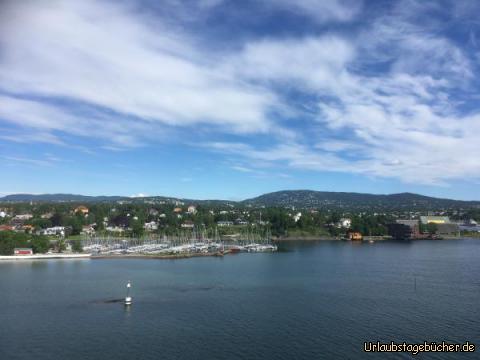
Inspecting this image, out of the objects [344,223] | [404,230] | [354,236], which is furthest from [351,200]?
[354,236]

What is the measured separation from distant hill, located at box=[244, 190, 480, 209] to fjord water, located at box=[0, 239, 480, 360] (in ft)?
322

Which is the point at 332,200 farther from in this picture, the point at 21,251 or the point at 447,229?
A: the point at 21,251

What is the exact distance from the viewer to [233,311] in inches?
574

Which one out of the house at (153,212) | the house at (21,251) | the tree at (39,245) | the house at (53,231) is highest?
the house at (153,212)

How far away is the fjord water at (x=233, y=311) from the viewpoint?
11.1m

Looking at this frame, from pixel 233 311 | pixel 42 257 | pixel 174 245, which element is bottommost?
pixel 233 311

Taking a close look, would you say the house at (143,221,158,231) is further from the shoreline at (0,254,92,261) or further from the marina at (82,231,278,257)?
the shoreline at (0,254,92,261)

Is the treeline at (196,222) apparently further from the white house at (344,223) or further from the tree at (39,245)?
the tree at (39,245)

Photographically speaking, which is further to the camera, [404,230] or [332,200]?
[332,200]

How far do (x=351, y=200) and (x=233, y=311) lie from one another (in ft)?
410

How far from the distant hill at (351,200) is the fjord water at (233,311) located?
98.0m

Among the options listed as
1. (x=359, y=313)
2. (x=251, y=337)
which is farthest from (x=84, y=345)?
(x=359, y=313)

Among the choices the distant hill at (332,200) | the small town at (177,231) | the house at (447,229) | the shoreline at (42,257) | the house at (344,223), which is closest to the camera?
the shoreline at (42,257)

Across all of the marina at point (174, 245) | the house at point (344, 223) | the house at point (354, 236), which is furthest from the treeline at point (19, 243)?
the house at point (344, 223)
